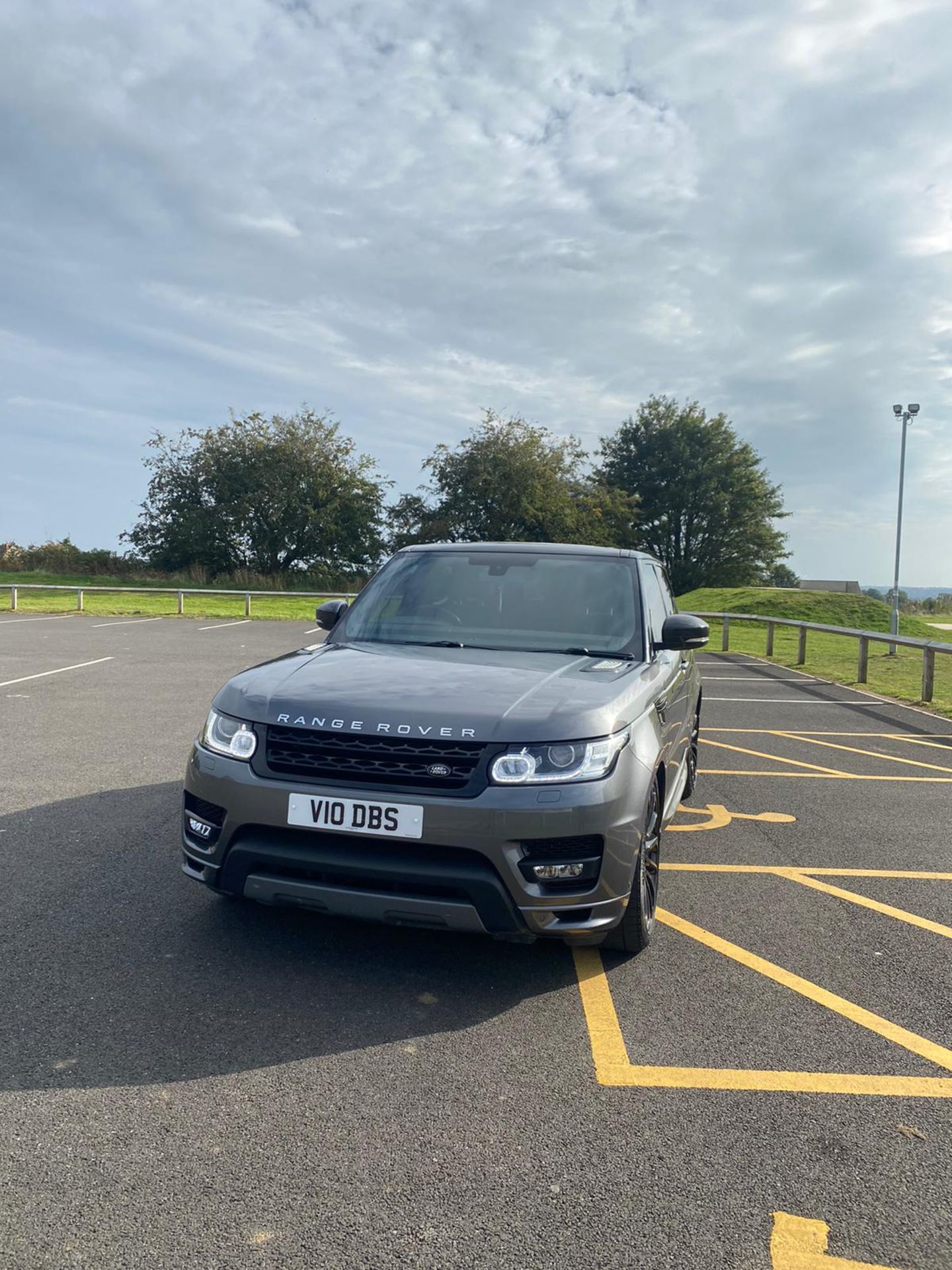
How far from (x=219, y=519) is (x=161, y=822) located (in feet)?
145

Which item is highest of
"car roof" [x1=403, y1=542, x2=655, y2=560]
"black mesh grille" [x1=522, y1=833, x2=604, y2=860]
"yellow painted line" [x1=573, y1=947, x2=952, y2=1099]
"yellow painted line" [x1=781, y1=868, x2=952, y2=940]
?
"car roof" [x1=403, y1=542, x2=655, y2=560]

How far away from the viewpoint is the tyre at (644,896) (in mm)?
3639

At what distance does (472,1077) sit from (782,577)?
2437 inches

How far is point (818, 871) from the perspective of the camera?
5.10 metres

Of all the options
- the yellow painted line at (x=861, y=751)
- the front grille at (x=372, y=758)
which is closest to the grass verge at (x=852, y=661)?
the yellow painted line at (x=861, y=751)

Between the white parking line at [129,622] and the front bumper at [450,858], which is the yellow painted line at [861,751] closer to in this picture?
the front bumper at [450,858]

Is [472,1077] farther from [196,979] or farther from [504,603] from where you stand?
[504,603]

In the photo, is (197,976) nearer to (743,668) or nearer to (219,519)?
(743,668)

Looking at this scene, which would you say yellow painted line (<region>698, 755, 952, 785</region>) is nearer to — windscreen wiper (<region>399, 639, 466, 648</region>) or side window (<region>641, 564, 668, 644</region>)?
side window (<region>641, 564, 668, 644</region>)

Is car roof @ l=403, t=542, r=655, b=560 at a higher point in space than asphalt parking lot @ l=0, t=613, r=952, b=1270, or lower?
higher

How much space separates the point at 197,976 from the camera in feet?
11.4

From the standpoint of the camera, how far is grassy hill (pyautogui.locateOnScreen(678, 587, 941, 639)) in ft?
95.8

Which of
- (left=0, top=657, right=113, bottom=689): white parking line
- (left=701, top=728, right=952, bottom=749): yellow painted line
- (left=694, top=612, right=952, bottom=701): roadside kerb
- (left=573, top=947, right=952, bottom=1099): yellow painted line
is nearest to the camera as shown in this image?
(left=573, top=947, right=952, bottom=1099): yellow painted line

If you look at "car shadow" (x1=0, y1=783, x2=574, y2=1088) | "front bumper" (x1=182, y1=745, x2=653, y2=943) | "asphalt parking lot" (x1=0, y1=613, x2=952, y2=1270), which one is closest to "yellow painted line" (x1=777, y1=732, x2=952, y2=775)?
"asphalt parking lot" (x1=0, y1=613, x2=952, y2=1270)
